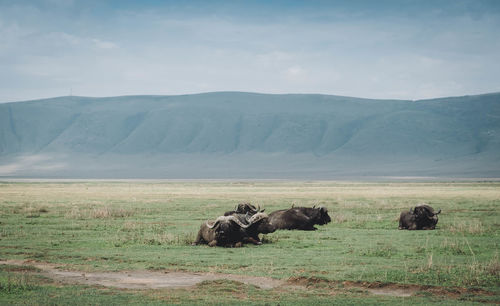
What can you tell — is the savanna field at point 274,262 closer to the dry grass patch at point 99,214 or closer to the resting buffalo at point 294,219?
the resting buffalo at point 294,219

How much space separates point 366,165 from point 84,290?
152343 millimetres

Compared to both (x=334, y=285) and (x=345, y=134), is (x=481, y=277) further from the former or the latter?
(x=345, y=134)

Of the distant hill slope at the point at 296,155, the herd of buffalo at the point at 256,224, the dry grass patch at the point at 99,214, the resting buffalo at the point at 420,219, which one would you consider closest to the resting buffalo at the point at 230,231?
the herd of buffalo at the point at 256,224

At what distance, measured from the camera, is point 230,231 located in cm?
Result: 1889

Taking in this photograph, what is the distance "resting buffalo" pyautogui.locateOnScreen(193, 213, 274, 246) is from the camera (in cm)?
1877

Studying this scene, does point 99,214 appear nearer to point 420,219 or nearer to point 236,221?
point 236,221

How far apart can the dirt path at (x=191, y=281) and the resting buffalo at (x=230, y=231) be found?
4.47 metres

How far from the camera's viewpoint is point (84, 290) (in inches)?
478

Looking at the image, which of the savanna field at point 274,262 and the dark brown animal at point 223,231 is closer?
the savanna field at point 274,262

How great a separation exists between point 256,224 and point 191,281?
6.40m

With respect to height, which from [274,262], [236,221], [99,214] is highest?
[236,221]

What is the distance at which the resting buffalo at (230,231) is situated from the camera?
18.8m

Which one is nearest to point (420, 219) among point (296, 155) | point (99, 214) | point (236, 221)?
point (236, 221)

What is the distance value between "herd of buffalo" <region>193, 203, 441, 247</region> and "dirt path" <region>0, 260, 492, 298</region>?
453 centimetres
